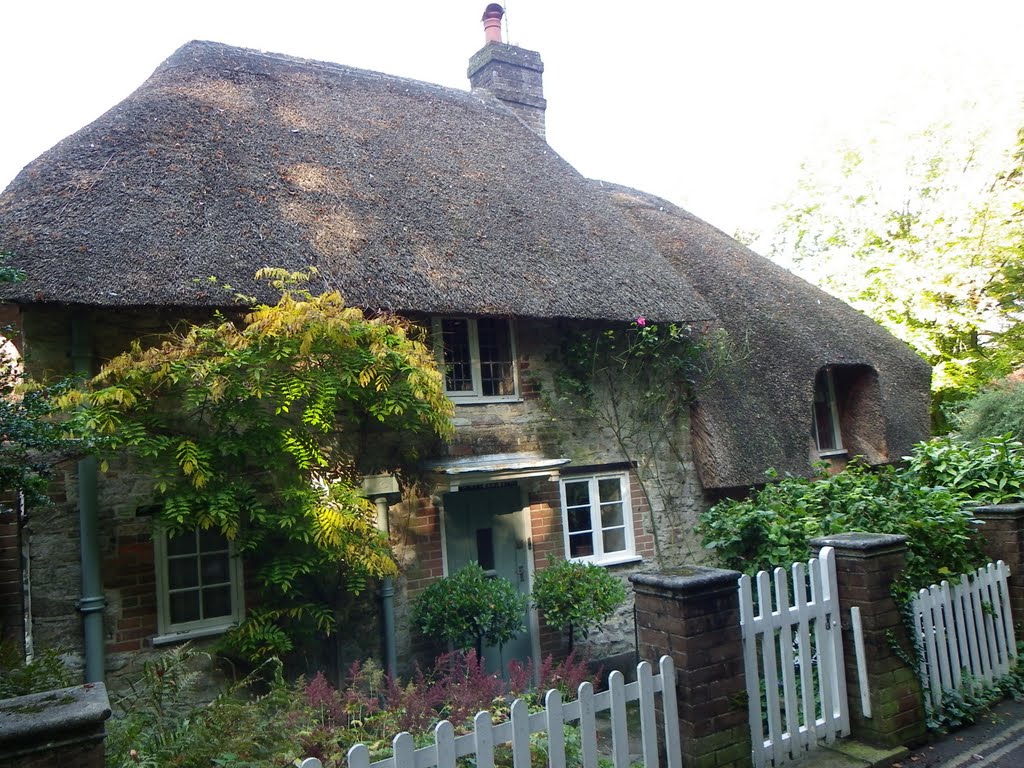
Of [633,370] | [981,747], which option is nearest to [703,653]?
[981,747]

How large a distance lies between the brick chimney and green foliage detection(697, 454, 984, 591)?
894 cm

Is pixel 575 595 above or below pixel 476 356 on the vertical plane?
below

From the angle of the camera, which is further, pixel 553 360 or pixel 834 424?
pixel 834 424

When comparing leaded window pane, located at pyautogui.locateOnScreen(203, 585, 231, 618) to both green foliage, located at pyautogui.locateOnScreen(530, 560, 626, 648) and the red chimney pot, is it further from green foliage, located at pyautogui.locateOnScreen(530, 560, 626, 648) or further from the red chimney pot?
the red chimney pot

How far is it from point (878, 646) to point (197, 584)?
540 cm

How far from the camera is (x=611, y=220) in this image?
10180mm

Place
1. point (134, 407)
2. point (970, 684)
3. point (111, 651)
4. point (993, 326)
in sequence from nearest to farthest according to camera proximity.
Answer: point (970, 684) < point (134, 407) < point (111, 651) < point (993, 326)

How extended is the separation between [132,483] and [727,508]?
5191mm

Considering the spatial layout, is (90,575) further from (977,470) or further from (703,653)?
(977,470)

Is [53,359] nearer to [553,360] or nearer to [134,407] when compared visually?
[134,407]

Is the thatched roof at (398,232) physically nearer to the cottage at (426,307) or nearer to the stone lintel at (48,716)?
the cottage at (426,307)

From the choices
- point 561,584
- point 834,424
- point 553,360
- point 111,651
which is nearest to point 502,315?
point 553,360

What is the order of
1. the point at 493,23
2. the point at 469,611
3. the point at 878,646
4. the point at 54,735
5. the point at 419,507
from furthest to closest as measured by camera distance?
1. the point at 493,23
2. the point at 419,507
3. the point at 469,611
4. the point at 878,646
5. the point at 54,735

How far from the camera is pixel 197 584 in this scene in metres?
6.27
